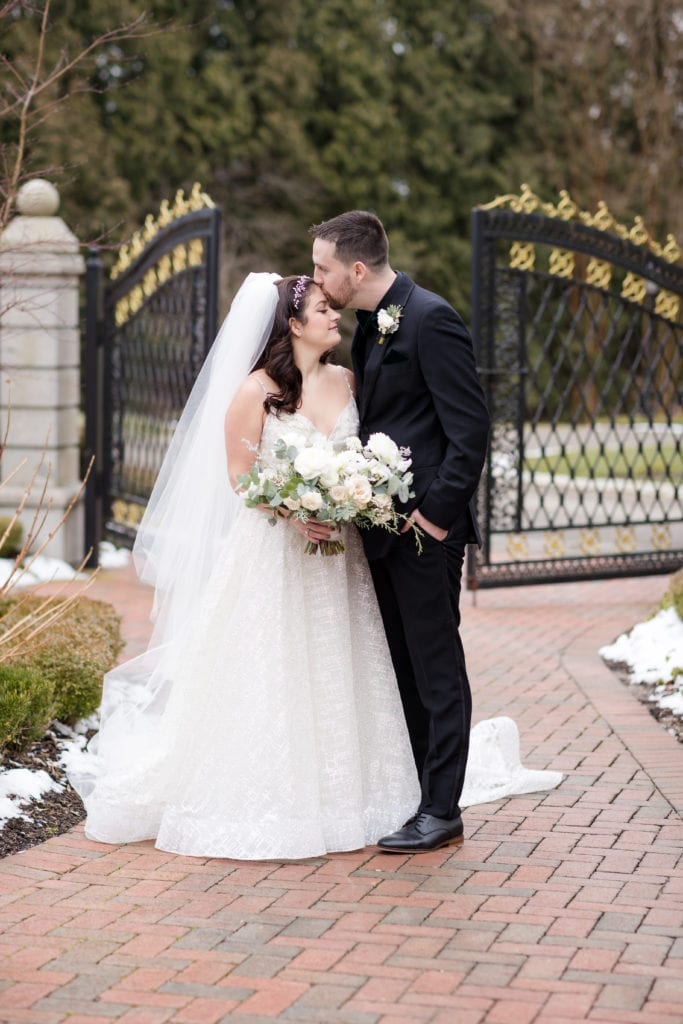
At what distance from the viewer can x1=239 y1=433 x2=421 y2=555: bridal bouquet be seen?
4348mm

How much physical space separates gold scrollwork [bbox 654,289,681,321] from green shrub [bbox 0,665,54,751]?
5.96m

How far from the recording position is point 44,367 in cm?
1038

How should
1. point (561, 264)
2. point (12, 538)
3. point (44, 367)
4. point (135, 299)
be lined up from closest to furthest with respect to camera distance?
point (561, 264), point (12, 538), point (44, 367), point (135, 299)

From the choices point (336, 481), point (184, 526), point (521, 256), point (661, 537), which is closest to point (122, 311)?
point (521, 256)

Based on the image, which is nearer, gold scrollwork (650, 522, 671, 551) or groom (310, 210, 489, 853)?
groom (310, 210, 489, 853)

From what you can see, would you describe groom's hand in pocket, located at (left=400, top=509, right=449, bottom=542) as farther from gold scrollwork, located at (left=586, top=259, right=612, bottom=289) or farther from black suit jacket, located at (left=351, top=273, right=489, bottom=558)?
gold scrollwork, located at (left=586, top=259, right=612, bottom=289)

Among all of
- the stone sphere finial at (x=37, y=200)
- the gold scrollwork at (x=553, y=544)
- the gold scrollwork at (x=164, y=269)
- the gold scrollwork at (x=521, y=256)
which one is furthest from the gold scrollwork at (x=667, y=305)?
the stone sphere finial at (x=37, y=200)

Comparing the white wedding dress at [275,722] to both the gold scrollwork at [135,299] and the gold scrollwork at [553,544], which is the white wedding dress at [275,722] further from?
the gold scrollwork at [135,299]

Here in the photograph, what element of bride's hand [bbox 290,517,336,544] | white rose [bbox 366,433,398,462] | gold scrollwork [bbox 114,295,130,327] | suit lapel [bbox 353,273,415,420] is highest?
gold scrollwork [bbox 114,295,130,327]

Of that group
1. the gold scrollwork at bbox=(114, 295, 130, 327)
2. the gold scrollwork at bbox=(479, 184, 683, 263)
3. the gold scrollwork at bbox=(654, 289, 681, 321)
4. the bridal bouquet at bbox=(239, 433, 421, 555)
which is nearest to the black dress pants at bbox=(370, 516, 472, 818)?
the bridal bouquet at bbox=(239, 433, 421, 555)

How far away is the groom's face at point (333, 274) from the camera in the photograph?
458cm

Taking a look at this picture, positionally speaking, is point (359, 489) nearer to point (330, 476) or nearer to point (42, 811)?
point (330, 476)

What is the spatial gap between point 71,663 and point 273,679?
1.44 metres

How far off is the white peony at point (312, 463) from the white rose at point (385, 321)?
45 centimetres
